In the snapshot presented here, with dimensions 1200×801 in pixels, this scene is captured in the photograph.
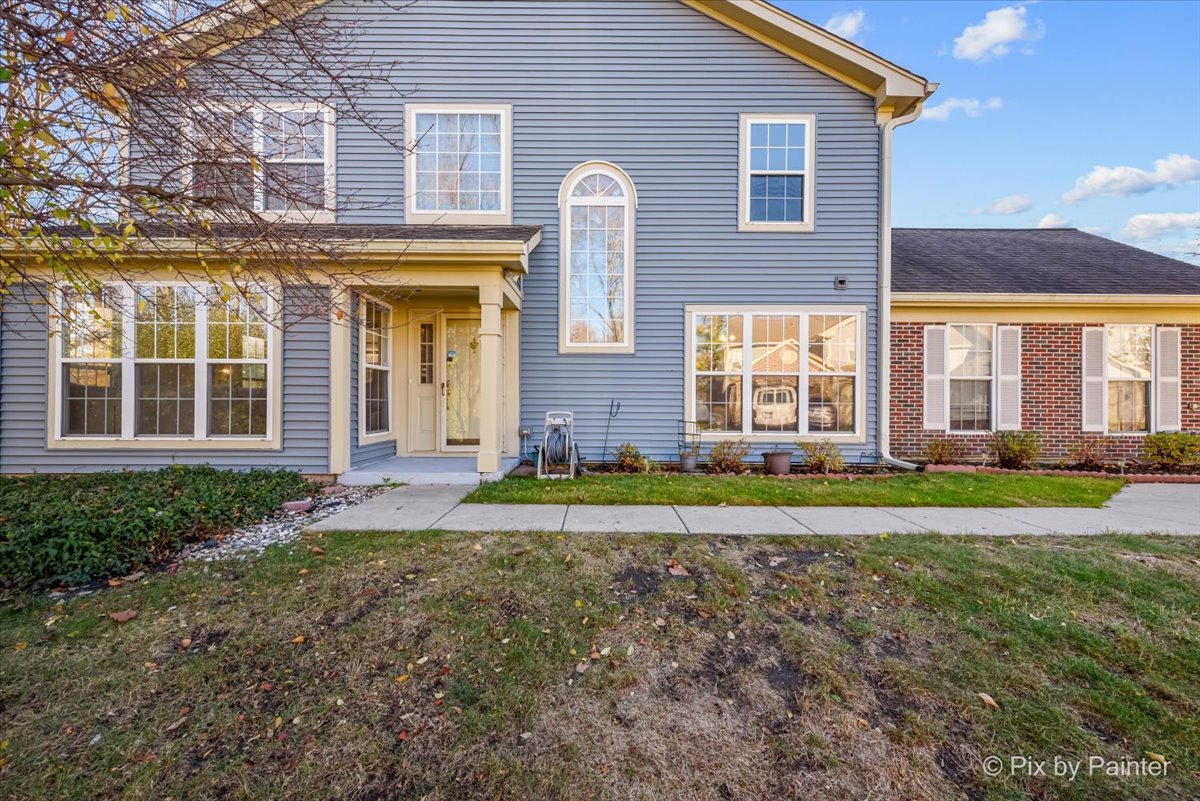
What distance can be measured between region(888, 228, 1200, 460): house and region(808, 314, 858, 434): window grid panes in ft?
3.54

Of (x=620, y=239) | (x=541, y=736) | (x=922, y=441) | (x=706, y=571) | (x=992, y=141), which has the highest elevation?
(x=992, y=141)

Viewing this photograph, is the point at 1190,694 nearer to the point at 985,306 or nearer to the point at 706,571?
the point at 706,571

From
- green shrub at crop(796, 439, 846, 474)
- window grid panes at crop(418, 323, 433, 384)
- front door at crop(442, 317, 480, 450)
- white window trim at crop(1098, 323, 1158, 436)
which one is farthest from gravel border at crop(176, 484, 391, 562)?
white window trim at crop(1098, 323, 1158, 436)

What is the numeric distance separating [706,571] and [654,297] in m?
5.27

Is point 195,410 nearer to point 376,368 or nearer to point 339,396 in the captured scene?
point 339,396

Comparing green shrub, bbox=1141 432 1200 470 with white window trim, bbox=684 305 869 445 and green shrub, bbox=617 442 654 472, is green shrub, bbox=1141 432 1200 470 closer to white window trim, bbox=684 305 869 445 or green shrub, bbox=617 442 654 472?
white window trim, bbox=684 305 869 445

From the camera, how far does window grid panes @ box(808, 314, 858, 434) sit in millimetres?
7930

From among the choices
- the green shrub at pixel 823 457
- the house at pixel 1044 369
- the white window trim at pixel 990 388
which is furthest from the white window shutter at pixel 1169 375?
the green shrub at pixel 823 457

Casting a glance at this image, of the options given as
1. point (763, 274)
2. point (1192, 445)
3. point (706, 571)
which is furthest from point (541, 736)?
point (1192, 445)

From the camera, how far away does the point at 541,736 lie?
83.8 inches

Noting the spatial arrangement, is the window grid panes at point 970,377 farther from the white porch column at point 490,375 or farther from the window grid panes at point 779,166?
the white porch column at point 490,375

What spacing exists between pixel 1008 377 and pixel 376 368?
10.3 meters

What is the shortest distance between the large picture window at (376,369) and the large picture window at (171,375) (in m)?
1.18

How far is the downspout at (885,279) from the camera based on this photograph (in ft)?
25.5
